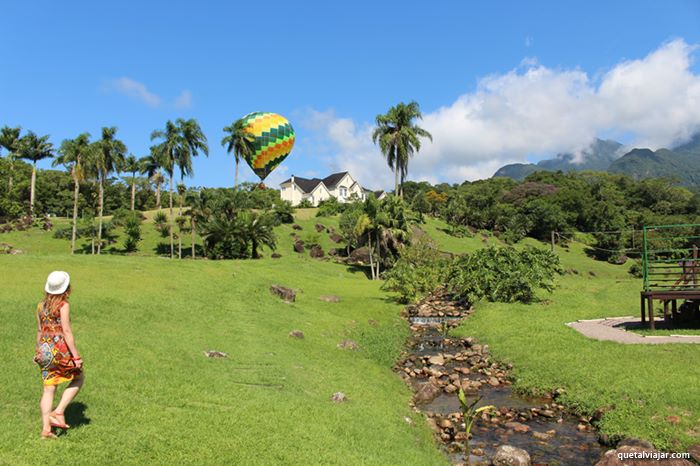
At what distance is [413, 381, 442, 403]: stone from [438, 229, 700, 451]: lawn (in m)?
3.11

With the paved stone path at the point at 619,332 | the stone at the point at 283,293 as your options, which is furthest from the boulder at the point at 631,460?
the stone at the point at 283,293

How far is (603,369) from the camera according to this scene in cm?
1622

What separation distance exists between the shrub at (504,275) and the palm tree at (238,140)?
41807 mm

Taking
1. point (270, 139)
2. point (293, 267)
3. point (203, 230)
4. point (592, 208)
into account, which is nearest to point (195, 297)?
point (293, 267)

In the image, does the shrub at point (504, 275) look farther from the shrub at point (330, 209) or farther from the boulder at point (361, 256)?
the shrub at point (330, 209)

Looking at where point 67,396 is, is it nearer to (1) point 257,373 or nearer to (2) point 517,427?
(1) point 257,373

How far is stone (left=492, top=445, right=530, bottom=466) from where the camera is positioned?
11.2m

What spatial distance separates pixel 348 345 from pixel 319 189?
103478mm

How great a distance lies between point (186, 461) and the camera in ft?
28.8

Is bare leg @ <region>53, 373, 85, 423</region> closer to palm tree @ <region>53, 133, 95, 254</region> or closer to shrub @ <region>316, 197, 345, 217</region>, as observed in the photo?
palm tree @ <region>53, 133, 95, 254</region>

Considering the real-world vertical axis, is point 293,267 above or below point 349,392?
above

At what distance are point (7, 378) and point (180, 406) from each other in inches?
160

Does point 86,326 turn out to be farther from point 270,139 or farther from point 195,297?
point 270,139

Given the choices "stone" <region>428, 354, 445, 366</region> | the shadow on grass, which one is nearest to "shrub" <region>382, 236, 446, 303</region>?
"stone" <region>428, 354, 445, 366</region>
